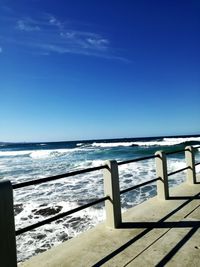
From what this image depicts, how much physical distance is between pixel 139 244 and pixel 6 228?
151cm

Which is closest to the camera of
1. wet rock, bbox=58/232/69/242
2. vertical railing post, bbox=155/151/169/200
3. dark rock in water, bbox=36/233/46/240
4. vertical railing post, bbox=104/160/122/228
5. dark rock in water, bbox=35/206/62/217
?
vertical railing post, bbox=104/160/122/228

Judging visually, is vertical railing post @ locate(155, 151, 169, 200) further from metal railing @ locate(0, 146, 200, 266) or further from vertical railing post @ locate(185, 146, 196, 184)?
vertical railing post @ locate(185, 146, 196, 184)

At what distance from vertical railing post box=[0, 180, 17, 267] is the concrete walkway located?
0.46m

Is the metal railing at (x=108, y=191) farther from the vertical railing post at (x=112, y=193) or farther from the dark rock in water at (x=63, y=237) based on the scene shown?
the dark rock in water at (x=63, y=237)

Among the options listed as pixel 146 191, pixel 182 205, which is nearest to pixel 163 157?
pixel 182 205

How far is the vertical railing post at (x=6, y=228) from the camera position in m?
2.26

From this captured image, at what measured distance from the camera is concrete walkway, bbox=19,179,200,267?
8.70ft

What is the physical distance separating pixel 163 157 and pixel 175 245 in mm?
2037

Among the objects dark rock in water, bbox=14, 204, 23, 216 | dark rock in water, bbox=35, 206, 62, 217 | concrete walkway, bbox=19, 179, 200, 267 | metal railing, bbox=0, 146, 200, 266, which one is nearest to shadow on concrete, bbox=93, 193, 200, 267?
concrete walkway, bbox=19, 179, 200, 267

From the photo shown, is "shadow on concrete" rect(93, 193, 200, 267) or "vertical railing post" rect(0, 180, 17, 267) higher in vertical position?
"vertical railing post" rect(0, 180, 17, 267)

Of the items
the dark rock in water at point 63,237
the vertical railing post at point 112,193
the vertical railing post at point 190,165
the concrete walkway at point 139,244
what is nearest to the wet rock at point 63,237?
the dark rock in water at point 63,237

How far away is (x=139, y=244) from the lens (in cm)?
300

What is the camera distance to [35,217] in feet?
21.3

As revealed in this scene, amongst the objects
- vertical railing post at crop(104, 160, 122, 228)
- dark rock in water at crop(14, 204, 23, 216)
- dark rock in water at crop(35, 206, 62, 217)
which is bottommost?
dark rock in water at crop(35, 206, 62, 217)
